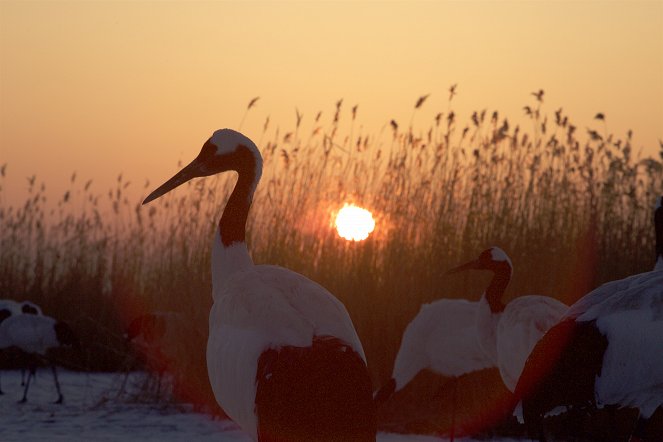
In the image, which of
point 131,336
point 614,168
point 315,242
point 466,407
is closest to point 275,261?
point 315,242

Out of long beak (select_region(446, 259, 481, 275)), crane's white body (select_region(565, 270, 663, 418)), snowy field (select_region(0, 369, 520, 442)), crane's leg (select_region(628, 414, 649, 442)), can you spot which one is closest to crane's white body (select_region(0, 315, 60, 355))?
snowy field (select_region(0, 369, 520, 442))

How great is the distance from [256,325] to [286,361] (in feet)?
1.35

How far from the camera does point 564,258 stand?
10320 mm

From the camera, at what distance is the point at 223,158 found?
22.2 ft

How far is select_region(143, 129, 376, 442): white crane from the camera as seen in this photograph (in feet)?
15.3

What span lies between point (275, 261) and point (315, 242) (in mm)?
569

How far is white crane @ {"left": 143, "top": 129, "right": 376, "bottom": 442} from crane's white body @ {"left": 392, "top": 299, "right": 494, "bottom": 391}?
2.93 m

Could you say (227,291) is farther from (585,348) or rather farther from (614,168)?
(614,168)

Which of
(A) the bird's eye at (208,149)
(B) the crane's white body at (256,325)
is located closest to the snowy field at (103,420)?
(A) the bird's eye at (208,149)

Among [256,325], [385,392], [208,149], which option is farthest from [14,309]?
[256,325]

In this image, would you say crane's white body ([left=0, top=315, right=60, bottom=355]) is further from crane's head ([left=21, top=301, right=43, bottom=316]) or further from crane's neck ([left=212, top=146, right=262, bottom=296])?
crane's neck ([left=212, top=146, right=262, bottom=296])

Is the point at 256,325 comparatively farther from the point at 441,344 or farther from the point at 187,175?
the point at 441,344

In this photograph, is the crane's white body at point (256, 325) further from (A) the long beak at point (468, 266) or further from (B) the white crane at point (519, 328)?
(A) the long beak at point (468, 266)

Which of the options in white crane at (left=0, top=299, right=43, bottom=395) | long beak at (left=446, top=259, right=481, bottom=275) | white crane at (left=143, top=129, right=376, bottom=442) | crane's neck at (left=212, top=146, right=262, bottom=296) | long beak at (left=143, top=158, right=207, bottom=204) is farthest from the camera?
white crane at (left=0, top=299, right=43, bottom=395)
